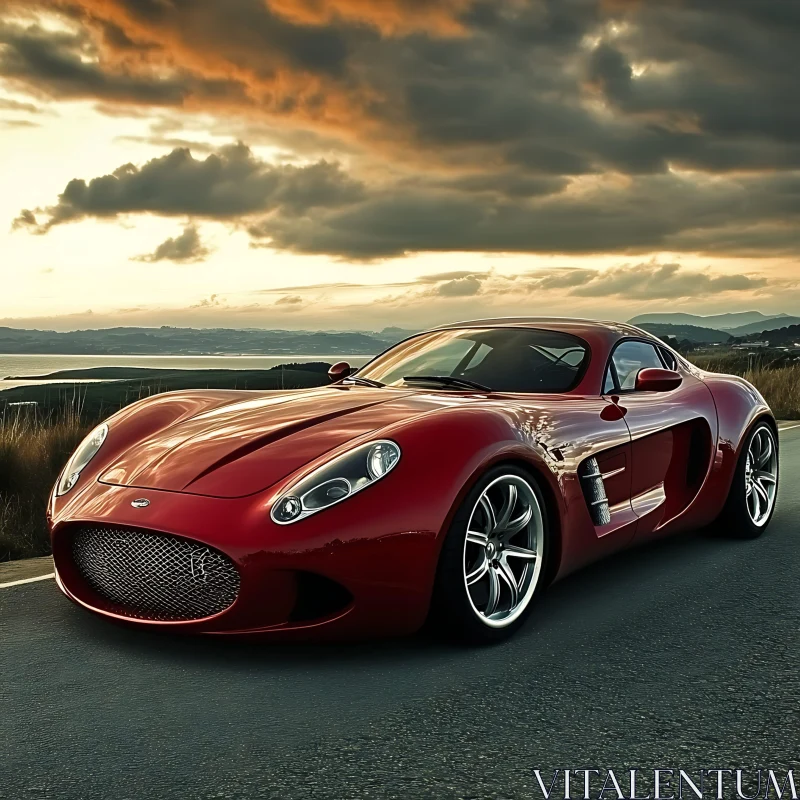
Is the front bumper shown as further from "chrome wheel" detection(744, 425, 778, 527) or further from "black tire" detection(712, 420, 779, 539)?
"chrome wheel" detection(744, 425, 778, 527)

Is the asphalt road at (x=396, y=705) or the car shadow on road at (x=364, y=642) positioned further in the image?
the car shadow on road at (x=364, y=642)

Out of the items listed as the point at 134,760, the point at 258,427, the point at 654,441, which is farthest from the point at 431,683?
the point at 654,441

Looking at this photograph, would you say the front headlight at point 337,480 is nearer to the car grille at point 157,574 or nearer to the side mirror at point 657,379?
the car grille at point 157,574

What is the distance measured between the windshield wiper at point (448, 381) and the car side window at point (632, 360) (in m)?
0.87

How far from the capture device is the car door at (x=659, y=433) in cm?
519

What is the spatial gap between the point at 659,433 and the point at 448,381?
117cm

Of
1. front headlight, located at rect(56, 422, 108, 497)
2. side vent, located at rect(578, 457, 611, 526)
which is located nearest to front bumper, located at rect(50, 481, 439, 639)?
front headlight, located at rect(56, 422, 108, 497)

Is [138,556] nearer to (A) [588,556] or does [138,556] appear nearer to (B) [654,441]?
(A) [588,556]

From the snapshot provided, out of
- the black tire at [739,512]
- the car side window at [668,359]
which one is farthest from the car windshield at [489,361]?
the black tire at [739,512]

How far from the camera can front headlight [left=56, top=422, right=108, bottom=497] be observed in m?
4.63

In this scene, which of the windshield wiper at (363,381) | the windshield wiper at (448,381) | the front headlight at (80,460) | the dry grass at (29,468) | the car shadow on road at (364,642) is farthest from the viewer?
the dry grass at (29,468)

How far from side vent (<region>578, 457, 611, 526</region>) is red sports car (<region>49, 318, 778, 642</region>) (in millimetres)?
11

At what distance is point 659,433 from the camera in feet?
17.7

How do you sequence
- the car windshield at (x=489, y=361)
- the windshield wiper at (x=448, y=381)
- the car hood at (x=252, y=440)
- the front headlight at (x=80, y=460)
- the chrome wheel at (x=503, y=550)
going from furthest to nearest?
the car windshield at (x=489, y=361)
the windshield wiper at (x=448, y=381)
the front headlight at (x=80, y=460)
the chrome wheel at (x=503, y=550)
the car hood at (x=252, y=440)
